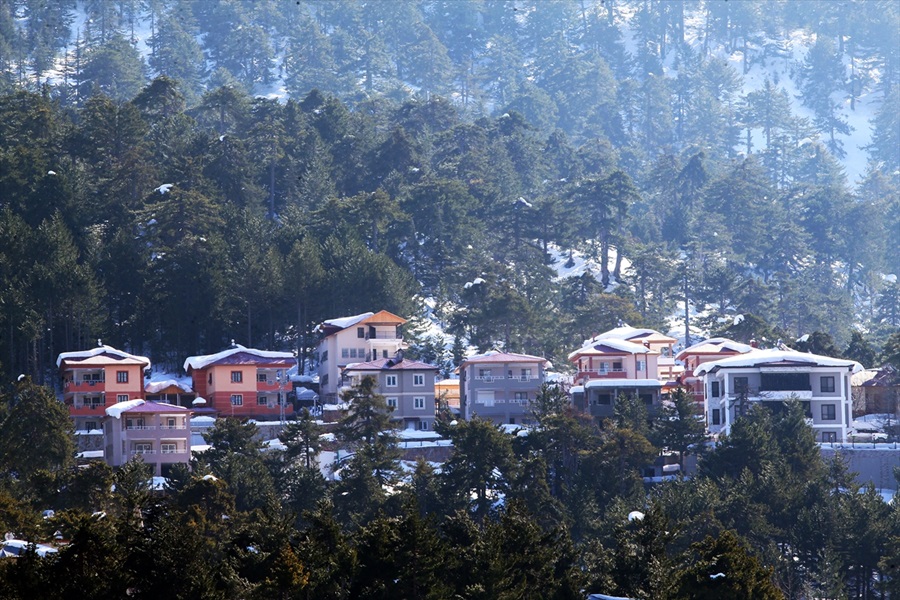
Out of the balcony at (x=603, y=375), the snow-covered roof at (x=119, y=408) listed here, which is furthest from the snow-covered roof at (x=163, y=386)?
the balcony at (x=603, y=375)

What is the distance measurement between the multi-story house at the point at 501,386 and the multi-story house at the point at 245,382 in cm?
991

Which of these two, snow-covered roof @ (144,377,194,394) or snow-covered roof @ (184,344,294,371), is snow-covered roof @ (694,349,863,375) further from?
snow-covered roof @ (144,377,194,394)

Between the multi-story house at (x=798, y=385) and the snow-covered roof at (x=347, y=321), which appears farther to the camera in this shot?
the snow-covered roof at (x=347, y=321)

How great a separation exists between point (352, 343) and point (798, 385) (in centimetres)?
2431

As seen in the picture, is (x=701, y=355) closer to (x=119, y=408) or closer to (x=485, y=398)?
(x=485, y=398)

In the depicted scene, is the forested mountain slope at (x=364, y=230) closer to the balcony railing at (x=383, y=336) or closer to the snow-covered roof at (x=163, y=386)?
the snow-covered roof at (x=163, y=386)

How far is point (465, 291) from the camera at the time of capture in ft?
337

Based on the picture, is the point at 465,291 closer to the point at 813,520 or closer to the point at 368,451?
the point at 368,451

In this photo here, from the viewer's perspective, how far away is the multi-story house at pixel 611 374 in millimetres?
87688

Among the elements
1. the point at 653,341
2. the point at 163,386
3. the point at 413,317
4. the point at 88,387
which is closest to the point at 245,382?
the point at 163,386

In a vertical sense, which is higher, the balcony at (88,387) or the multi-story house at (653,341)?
the multi-story house at (653,341)

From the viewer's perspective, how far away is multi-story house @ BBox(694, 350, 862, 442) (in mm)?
86000

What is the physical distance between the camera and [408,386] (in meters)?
89.4

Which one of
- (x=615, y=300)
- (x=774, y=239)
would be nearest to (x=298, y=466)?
(x=615, y=300)
